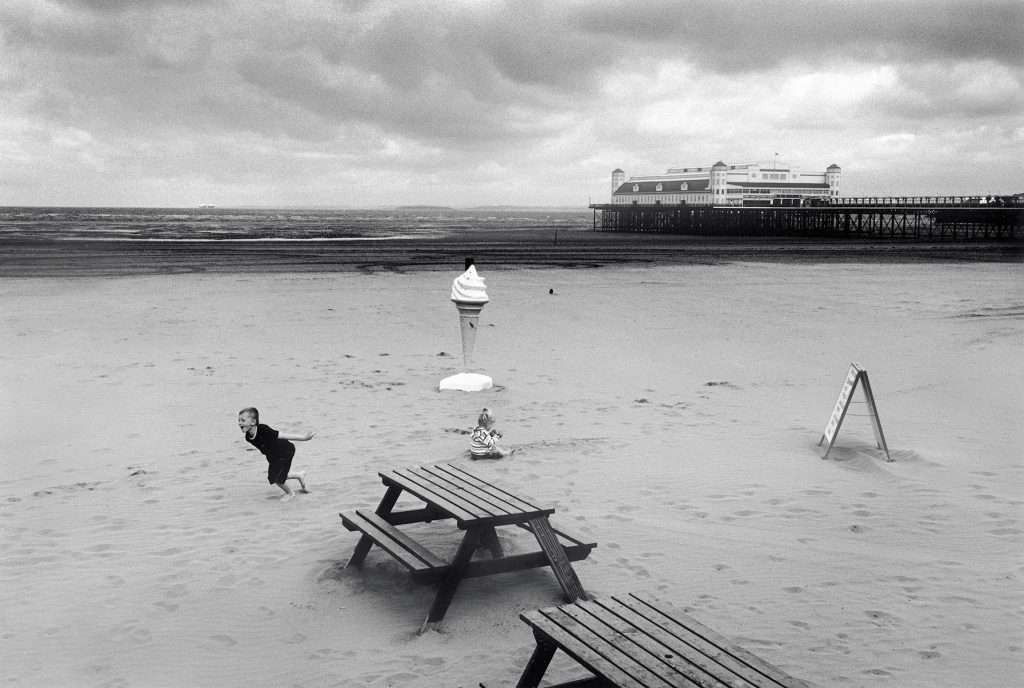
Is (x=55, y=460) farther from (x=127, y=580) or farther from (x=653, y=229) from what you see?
(x=653, y=229)

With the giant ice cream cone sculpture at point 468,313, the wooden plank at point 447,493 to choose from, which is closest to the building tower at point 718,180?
the giant ice cream cone sculpture at point 468,313

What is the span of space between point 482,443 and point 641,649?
4.46m

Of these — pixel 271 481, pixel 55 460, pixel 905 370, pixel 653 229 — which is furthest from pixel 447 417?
pixel 653 229

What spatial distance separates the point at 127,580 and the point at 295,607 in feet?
3.78

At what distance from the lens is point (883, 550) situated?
6.25m

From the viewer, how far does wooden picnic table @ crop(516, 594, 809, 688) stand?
3605 millimetres

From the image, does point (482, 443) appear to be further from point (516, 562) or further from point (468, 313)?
point (468, 313)

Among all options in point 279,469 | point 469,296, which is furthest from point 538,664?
point 469,296

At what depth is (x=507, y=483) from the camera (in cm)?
756

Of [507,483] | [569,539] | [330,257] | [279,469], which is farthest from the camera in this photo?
[330,257]

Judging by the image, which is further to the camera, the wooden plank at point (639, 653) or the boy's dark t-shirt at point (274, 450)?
the boy's dark t-shirt at point (274, 450)

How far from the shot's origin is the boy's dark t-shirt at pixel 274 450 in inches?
280

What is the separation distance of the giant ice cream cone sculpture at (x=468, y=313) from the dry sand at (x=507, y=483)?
30 cm

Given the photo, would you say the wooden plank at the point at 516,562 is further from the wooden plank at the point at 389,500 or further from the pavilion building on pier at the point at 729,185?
the pavilion building on pier at the point at 729,185
